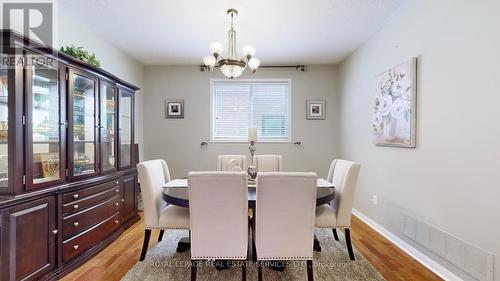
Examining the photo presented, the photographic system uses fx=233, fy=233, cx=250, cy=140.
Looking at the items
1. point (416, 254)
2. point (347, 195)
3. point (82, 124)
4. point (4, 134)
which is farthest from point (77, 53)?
point (416, 254)

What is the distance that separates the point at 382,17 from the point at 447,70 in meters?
1.09

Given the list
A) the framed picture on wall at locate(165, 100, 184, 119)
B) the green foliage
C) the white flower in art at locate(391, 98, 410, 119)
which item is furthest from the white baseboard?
the green foliage

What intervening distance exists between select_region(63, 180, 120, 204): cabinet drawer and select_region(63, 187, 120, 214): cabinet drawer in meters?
0.03

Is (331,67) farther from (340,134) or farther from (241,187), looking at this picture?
(241,187)

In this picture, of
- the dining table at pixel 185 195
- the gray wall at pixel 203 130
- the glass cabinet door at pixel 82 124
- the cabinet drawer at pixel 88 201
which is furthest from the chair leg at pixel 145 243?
the gray wall at pixel 203 130

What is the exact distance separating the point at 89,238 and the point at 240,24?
2750 mm

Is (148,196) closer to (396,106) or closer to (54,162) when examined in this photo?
(54,162)

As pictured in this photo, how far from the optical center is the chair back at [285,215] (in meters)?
1.60

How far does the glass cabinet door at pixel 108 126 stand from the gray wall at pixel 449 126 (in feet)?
10.6

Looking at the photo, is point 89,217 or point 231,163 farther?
point 231,163

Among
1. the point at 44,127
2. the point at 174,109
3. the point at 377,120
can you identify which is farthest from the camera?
the point at 174,109

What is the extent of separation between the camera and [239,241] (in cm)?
173

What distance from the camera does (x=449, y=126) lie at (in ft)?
6.21

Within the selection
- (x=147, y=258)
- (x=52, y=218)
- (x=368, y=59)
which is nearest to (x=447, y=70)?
(x=368, y=59)
